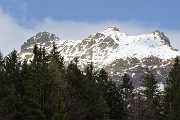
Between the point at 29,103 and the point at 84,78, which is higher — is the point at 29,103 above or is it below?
below

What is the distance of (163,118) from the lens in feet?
191

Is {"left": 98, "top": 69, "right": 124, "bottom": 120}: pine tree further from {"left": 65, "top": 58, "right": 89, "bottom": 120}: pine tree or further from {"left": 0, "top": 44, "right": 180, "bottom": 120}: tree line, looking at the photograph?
{"left": 65, "top": 58, "right": 89, "bottom": 120}: pine tree

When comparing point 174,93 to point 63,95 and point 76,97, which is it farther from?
point 63,95

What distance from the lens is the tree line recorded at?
42562mm

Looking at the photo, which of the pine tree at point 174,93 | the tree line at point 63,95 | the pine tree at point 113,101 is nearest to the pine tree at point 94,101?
the tree line at point 63,95

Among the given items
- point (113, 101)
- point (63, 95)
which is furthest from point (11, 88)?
point (113, 101)

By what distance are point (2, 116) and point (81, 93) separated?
57.9ft

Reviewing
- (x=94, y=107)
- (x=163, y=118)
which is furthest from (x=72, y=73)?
(x=163, y=118)

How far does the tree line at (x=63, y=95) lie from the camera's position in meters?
42.6

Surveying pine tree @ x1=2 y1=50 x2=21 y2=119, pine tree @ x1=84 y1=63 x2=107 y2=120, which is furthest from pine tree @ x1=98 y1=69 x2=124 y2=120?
pine tree @ x1=2 y1=50 x2=21 y2=119

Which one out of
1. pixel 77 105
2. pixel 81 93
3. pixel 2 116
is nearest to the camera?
pixel 2 116

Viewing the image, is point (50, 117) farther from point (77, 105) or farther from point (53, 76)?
point (77, 105)

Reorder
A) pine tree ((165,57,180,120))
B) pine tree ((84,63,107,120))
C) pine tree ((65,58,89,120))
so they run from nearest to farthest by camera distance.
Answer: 1. pine tree ((65,58,89,120))
2. pine tree ((84,63,107,120))
3. pine tree ((165,57,180,120))

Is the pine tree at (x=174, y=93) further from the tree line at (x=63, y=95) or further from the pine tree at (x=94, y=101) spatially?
the pine tree at (x=94, y=101)
